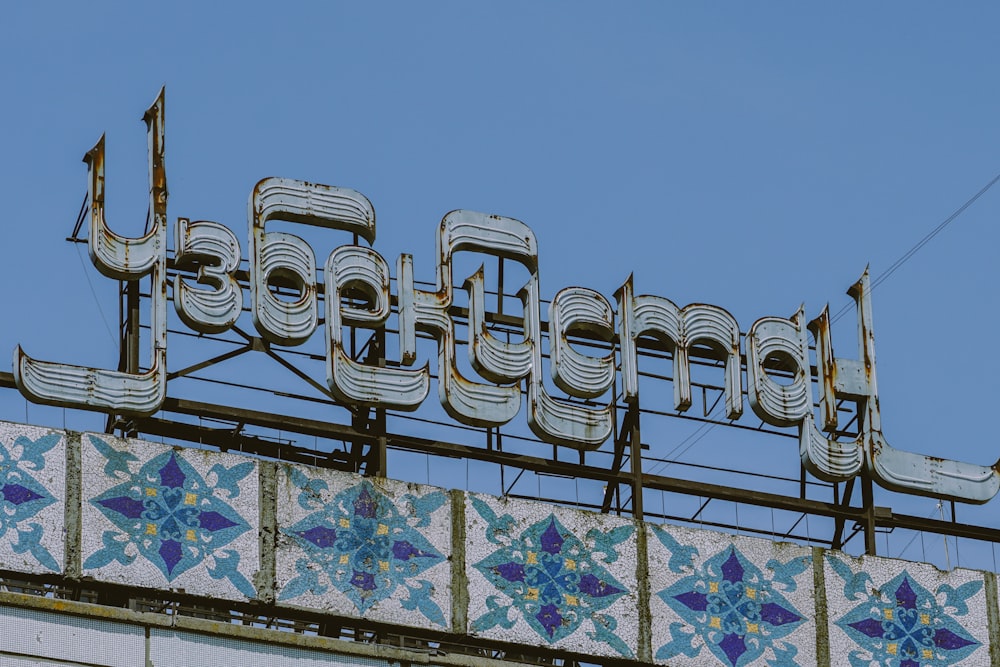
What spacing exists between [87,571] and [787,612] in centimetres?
854

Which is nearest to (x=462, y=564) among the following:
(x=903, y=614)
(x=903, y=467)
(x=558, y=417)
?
(x=558, y=417)

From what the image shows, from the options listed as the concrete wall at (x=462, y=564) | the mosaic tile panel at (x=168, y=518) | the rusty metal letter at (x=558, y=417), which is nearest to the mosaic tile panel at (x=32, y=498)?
the concrete wall at (x=462, y=564)

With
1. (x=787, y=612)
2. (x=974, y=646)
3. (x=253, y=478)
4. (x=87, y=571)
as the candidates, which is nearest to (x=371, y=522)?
(x=253, y=478)

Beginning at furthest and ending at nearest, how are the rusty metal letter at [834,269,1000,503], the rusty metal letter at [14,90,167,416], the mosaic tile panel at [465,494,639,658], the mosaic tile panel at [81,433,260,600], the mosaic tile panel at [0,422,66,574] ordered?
the rusty metal letter at [834,269,1000,503] → the mosaic tile panel at [465,494,639,658] → the rusty metal letter at [14,90,167,416] → the mosaic tile panel at [81,433,260,600] → the mosaic tile panel at [0,422,66,574]

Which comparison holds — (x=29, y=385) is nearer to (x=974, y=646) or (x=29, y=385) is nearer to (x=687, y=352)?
(x=687, y=352)

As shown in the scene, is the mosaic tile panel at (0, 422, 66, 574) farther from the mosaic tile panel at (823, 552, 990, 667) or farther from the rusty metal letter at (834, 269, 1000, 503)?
the rusty metal letter at (834, 269, 1000, 503)

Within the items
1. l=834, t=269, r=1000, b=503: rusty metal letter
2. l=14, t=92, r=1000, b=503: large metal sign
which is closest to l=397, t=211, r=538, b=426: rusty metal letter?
l=14, t=92, r=1000, b=503: large metal sign

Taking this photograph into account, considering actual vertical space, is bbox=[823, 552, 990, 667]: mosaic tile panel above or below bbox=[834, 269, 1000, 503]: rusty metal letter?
below

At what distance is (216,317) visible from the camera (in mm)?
31281

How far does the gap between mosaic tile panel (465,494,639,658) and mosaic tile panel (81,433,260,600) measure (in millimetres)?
2713

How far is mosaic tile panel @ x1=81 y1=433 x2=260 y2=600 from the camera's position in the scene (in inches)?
1156

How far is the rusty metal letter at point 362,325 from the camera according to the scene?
31531 mm

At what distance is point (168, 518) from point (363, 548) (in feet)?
7.44

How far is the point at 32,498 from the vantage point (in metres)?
29.2
